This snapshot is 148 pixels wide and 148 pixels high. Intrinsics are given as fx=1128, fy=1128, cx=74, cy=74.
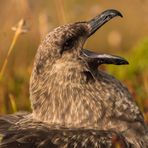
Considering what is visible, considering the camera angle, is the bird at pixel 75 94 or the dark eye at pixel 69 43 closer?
the bird at pixel 75 94

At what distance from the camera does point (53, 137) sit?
23.7ft

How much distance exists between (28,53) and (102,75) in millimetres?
5252

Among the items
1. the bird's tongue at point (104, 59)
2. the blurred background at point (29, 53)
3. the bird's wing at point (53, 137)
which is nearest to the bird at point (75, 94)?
the bird's tongue at point (104, 59)

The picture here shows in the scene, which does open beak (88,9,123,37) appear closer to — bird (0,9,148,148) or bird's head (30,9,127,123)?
bird (0,9,148,148)

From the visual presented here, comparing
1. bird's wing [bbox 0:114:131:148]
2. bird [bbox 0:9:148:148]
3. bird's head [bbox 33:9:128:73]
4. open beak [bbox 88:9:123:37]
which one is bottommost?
bird's wing [bbox 0:114:131:148]

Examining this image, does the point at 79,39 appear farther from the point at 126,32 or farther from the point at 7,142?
the point at 126,32

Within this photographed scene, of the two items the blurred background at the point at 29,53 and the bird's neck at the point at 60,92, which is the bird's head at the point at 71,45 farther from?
the blurred background at the point at 29,53

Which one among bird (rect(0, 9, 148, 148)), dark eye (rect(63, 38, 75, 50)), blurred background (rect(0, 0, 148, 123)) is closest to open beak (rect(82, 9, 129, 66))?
bird (rect(0, 9, 148, 148))

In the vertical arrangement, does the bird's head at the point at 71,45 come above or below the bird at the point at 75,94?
above

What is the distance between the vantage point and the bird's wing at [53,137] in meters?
7.15

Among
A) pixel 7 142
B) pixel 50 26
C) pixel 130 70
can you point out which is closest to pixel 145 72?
pixel 130 70

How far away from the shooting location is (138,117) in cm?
785

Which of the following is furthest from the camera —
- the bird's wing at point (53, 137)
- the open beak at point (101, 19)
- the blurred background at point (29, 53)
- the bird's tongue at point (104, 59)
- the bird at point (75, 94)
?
the blurred background at point (29, 53)

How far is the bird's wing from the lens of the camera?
282 inches
